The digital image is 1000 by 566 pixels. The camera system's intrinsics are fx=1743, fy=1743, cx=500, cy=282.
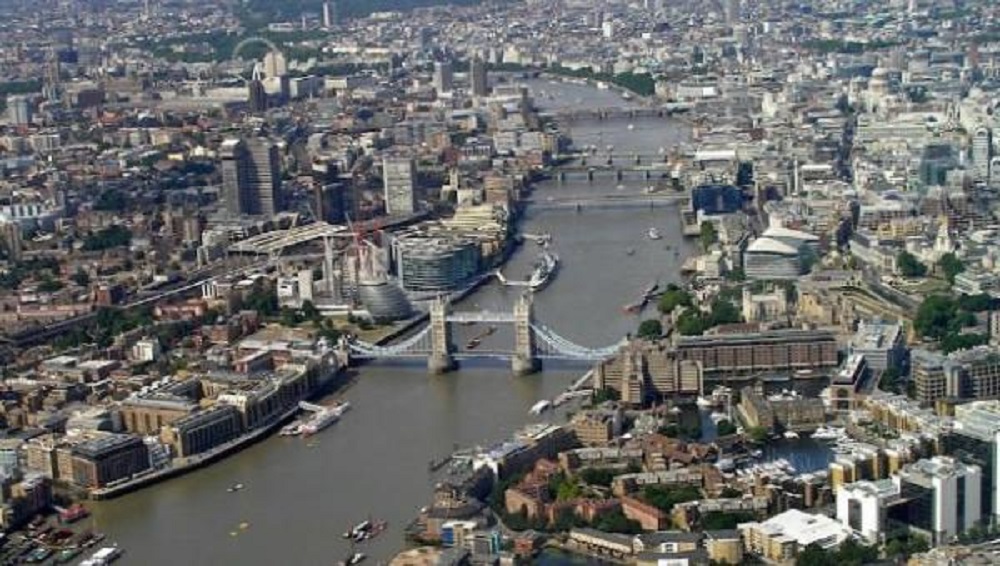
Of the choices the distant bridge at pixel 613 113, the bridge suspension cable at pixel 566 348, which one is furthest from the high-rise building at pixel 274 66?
the bridge suspension cable at pixel 566 348

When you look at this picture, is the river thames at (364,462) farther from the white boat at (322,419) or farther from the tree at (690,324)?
the tree at (690,324)

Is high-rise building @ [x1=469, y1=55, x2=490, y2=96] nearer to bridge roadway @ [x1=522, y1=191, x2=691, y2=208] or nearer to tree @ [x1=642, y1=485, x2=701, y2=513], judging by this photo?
bridge roadway @ [x1=522, y1=191, x2=691, y2=208]

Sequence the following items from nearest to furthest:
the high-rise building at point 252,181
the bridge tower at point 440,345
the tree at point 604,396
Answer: the tree at point 604,396 < the bridge tower at point 440,345 < the high-rise building at point 252,181

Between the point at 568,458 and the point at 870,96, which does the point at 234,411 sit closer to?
the point at 568,458

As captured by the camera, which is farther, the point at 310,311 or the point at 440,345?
the point at 310,311

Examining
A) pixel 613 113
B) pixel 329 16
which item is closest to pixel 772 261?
pixel 613 113

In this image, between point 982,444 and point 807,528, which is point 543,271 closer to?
point 982,444

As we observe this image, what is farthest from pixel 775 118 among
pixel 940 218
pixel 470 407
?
pixel 470 407
